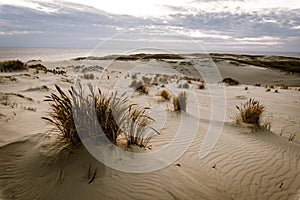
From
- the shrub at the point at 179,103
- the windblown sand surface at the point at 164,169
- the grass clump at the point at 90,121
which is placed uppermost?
the grass clump at the point at 90,121

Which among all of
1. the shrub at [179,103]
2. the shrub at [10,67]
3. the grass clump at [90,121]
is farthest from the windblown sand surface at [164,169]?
the shrub at [10,67]

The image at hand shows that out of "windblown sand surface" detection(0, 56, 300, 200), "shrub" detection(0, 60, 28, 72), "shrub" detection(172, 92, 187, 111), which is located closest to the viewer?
"windblown sand surface" detection(0, 56, 300, 200)

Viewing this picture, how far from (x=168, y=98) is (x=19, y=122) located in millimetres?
5681

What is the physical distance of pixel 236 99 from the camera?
473 inches

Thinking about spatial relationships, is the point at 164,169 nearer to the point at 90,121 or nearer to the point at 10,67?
the point at 90,121

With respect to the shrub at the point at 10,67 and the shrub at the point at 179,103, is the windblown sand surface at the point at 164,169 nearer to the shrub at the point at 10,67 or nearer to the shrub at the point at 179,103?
the shrub at the point at 179,103

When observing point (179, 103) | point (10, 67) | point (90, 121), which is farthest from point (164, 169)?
point (10, 67)

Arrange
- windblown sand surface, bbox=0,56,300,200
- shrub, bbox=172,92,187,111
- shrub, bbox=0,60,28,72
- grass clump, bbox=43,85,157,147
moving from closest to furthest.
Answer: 1. windblown sand surface, bbox=0,56,300,200
2. grass clump, bbox=43,85,157,147
3. shrub, bbox=172,92,187,111
4. shrub, bbox=0,60,28,72

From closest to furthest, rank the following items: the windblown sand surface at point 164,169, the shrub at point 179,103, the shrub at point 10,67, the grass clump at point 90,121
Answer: the windblown sand surface at point 164,169, the grass clump at point 90,121, the shrub at point 179,103, the shrub at point 10,67

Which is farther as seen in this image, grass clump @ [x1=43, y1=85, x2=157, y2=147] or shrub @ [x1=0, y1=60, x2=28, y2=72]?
shrub @ [x1=0, y1=60, x2=28, y2=72]

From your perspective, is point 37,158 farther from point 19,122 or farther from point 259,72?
point 259,72

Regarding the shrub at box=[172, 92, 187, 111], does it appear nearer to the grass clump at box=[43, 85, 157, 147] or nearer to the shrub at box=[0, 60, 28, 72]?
the grass clump at box=[43, 85, 157, 147]

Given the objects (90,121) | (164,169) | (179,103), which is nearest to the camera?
(164,169)

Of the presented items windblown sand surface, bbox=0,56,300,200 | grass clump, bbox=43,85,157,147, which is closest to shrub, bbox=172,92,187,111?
windblown sand surface, bbox=0,56,300,200
